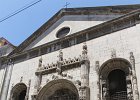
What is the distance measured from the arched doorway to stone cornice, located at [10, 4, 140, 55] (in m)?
3.48

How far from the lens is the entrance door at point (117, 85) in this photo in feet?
45.9

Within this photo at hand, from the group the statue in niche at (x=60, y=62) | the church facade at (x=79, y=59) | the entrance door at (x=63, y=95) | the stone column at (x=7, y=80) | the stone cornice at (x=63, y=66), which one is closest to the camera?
the church facade at (x=79, y=59)

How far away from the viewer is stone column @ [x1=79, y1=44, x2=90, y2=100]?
1439cm

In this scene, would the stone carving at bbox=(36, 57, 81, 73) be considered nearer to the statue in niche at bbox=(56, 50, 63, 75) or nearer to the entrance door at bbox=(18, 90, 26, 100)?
the statue in niche at bbox=(56, 50, 63, 75)

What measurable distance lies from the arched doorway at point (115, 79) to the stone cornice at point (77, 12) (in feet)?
11.4

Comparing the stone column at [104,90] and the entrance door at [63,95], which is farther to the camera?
the entrance door at [63,95]

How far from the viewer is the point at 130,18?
15312 millimetres

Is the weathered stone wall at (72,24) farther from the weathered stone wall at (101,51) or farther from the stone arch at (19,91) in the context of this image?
the stone arch at (19,91)

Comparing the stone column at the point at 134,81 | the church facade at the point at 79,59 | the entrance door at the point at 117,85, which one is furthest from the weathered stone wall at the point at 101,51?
the entrance door at the point at 117,85

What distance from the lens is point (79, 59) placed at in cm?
1603

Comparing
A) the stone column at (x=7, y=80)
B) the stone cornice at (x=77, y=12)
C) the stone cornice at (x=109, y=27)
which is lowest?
the stone column at (x=7, y=80)

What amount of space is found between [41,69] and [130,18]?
266 inches

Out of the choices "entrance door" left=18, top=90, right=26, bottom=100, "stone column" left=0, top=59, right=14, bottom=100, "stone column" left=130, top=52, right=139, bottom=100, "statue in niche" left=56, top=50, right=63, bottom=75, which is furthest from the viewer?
"stone column" left=0, top=59, right=14, bottom=100

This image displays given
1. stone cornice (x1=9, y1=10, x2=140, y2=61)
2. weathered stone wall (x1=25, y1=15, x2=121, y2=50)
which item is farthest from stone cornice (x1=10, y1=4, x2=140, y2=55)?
stone cornice (x1=9, y1=10, x2=140, y2=61)
